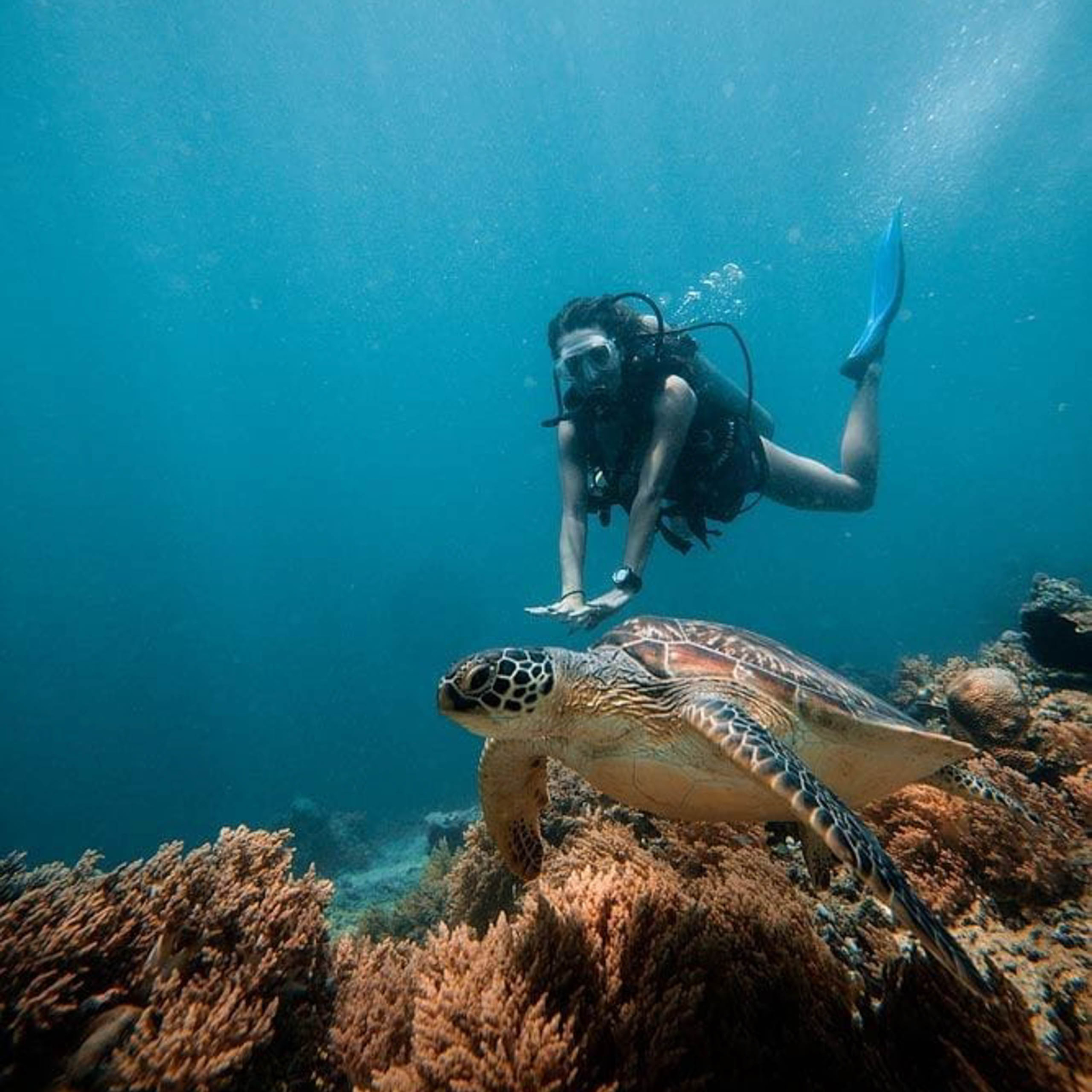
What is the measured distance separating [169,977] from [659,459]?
4875 mm

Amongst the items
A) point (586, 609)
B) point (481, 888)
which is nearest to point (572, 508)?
point (586, 609)

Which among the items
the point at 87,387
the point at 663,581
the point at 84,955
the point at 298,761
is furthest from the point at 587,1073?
the point at 87,387

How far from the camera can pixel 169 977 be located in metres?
1.71

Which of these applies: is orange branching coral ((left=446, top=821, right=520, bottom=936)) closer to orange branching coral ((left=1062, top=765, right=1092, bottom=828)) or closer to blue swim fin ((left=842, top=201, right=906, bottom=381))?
orange branching coral ((left=1062, top=765, right=1092, bottom=828))

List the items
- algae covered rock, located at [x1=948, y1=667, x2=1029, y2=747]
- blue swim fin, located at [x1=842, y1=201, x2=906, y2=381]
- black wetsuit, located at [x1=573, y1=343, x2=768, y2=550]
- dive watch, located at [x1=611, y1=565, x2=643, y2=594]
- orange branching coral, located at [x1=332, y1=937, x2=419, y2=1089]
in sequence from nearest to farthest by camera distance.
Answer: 1. orange branching coral, located at [x1=332, y1=937, x2=419, y2=1089]
2. algae covered rock, located at [x1=948, y1=667, x2=1029, y2=747]
3. dive watch, located at [x1=611, y1=565, x2=643, y2=594]
4. black wetsuit, located at [x1=573, y1=343, x2=768, y2=550]
5. blue swim fin, located at [x1=842, y1=201, x2=906, y2=381]

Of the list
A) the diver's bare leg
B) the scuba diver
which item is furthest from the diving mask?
the diver's bare leg

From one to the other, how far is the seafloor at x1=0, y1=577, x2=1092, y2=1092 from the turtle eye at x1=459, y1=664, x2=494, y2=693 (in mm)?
809


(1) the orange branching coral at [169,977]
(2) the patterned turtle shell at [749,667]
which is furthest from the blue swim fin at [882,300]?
(1) the orange branching coral at [169,977]

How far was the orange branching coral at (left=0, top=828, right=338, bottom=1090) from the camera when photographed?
54.7 inches

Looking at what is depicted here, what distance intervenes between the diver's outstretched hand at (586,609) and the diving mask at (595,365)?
2422 millimetres

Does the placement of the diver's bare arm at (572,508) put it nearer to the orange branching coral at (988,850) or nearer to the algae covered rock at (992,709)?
the orange branching coral at (988,850)

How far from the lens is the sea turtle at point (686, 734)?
2.20 m

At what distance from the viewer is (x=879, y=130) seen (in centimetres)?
3747

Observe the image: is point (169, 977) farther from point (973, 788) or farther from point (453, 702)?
point (973, 788)
